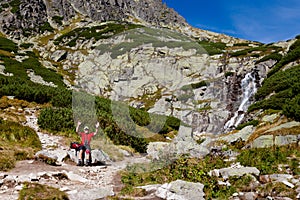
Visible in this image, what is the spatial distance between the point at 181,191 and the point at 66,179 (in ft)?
13.6

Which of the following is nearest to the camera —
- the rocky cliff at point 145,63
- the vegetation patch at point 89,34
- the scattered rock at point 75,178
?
the scattered rock at point 75,178

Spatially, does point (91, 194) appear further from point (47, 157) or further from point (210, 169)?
point (47, 157)

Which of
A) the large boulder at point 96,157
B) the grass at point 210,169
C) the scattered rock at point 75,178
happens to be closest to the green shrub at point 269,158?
the grass at point 210,169

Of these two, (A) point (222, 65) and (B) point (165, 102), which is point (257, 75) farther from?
(A) point (222, 65)

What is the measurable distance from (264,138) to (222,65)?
1832 inches

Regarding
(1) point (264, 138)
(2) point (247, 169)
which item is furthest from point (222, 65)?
(2) point (247, 169)

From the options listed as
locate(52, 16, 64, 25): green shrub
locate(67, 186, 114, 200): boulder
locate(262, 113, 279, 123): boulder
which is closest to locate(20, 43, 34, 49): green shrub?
locate(52, 16, 64, 25): green shrub

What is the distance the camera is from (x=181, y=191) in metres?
7.71

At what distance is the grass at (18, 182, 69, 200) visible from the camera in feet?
24.3

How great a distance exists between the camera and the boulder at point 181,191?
7.47 metres

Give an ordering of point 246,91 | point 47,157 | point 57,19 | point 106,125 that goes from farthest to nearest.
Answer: point 57,19, point 246,91, point 106,125, point 47,157

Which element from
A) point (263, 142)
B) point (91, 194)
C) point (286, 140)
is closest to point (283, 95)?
point (263, 142)

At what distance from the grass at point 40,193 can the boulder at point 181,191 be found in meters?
2.45

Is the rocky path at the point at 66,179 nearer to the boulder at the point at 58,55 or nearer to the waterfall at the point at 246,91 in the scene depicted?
the waterfall at the point at 246,91
